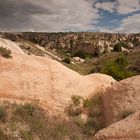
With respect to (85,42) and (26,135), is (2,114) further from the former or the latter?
(85,42)

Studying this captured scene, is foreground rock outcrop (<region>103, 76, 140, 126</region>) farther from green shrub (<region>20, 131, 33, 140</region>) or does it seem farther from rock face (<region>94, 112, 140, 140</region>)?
rock face (<region>94, 112, 140, 140</region>)

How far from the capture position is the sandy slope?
39.0ft

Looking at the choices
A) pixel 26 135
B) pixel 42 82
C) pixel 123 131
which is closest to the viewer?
pixel 123 131

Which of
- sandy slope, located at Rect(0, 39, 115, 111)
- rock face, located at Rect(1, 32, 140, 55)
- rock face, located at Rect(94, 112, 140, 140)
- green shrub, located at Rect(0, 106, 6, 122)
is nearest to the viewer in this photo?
rock face, located at Rect(94, 112, 140, 140)

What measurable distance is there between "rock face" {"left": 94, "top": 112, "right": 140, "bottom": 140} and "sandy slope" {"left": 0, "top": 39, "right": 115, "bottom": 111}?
503cm

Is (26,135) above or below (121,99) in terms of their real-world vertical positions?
below

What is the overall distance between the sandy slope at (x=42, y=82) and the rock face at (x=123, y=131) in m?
5.03

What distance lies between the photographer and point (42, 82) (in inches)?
493

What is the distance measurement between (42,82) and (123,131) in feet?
20.7

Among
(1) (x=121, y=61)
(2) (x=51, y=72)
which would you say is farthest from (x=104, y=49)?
(2) (x=51, y=72)

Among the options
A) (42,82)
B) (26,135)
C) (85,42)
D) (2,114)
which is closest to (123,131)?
(26,135)

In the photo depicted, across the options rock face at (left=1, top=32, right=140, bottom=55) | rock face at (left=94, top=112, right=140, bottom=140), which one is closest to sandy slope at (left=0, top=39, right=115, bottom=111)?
rock face at (left=94, top=112, right=140, bottom=140)

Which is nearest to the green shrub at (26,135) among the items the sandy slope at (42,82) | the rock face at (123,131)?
the sandy slope at (42,82)

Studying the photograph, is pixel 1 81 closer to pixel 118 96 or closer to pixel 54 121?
pixel 54 121
